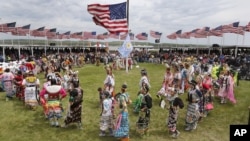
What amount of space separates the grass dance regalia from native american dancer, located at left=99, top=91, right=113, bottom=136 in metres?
0.93

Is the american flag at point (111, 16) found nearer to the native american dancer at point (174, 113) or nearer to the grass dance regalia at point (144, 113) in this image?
the native american dancer at point (174, 113)

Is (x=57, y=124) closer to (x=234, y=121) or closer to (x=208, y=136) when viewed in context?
(x=208, y=136)

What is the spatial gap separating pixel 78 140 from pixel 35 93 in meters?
4.42

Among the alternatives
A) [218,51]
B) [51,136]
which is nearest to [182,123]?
[51,136]

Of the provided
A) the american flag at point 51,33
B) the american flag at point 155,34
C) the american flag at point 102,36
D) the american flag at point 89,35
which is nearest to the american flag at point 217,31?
the american flag at point 155,34

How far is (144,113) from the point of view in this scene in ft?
30.9

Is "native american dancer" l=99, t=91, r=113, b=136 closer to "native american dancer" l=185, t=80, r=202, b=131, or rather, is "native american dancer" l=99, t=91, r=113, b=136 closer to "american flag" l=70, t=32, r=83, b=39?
"native american dancer" l=185, t=80, r=202, b=131

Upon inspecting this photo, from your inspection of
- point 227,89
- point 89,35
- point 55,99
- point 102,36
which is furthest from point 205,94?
point 102,36

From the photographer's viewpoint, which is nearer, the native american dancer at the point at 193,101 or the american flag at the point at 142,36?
the native american dancer at the point at 193,101

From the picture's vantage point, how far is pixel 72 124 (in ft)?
35.6

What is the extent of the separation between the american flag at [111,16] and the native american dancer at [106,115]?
11.3 m

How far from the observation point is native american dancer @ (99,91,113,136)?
9367mm

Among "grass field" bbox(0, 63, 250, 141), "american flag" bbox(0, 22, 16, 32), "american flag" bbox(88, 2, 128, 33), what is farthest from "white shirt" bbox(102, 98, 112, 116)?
"american flag" bbox(0, 22, 16, 32)

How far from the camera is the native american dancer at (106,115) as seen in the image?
9367 mm
